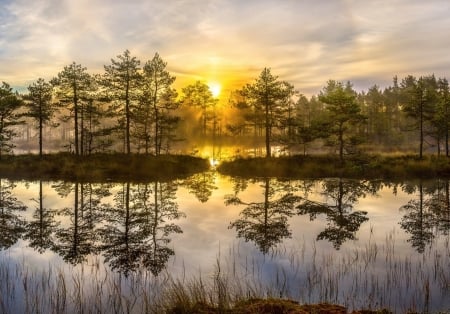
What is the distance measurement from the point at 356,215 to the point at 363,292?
34.2ft

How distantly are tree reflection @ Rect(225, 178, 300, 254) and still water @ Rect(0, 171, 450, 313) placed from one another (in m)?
0.07

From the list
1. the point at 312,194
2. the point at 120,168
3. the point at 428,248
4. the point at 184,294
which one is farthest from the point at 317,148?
the point at 184,294

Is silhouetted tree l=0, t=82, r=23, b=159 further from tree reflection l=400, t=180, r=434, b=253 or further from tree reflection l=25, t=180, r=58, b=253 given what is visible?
tree reflection l=400, t=180, r=434, b=253

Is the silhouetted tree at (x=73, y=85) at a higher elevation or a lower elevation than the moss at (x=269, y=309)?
higher

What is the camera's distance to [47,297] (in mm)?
8961

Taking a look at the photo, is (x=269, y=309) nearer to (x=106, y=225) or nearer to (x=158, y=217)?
(x=106, y=225)

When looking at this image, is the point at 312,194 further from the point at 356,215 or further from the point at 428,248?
the point at 428,248

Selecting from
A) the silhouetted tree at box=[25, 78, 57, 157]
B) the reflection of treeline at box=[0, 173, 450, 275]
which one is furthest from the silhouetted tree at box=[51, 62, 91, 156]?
the reflection of treeline at box=[0, 173, 450, 275]

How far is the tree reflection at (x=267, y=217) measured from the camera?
48.8 feet

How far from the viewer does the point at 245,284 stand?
9.90 metres

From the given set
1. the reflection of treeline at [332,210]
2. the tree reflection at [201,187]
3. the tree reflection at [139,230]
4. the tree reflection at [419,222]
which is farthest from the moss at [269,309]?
the tree reflection at [201,187]

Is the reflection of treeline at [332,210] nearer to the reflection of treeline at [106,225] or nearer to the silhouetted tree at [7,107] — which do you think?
the reflection of treeline at [106,225]

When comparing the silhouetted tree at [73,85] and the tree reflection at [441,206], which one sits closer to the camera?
the tree reflection at [441,206]

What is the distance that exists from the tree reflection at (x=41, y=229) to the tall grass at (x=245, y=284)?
166cm
